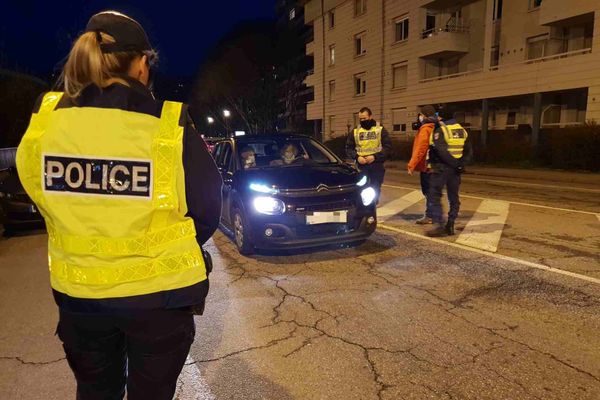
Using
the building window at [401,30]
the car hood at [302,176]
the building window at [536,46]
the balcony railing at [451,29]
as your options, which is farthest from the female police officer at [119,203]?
the building window at [401,30]

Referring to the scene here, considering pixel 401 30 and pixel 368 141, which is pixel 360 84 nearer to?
pixel 401 30

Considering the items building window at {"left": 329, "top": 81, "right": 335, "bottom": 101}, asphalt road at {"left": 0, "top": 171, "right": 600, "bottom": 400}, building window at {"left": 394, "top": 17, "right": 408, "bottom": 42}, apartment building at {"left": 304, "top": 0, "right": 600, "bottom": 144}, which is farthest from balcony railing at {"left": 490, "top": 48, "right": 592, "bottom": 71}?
asphalt road at {"left": 0, "top": 171, "right": 600, "bottom": 400}

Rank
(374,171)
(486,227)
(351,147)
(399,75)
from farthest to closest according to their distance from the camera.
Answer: (399,75)
(351,147)
(374,171)
(486,227)

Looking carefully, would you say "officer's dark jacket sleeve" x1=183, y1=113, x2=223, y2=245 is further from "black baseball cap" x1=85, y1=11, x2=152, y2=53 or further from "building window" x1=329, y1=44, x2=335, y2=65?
"building window" x1=329, y1=44, x2=335, y2=65

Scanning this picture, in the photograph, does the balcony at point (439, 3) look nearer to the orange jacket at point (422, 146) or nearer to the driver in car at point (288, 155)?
the orange jacket at point (422, 146)

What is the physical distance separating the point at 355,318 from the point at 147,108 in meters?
2.78

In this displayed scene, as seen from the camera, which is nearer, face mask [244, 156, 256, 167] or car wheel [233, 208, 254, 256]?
car wheel [233, 208, 254, 256]

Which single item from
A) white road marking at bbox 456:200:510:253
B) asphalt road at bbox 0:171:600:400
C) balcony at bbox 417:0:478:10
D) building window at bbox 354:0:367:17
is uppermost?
building window at bbox 354:0:367:17

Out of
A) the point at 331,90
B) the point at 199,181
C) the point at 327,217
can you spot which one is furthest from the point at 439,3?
the point at 199,181

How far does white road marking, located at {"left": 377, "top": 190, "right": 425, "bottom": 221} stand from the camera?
827cm

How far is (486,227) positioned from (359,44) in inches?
1070

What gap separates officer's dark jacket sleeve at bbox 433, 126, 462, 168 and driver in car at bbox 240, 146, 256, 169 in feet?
8.57

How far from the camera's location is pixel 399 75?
91.9 ft

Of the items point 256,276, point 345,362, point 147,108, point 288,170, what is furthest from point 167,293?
point 288,170
